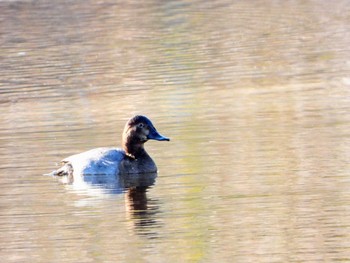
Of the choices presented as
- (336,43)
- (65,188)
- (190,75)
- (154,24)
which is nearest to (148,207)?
(65,188)

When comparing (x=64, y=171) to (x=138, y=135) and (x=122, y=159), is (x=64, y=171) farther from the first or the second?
(x=138, y=135)

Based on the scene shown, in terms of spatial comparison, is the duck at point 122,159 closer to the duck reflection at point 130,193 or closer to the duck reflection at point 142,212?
the duck reflection at point 130,193

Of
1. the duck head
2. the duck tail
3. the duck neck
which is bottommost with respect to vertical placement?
the duck tail

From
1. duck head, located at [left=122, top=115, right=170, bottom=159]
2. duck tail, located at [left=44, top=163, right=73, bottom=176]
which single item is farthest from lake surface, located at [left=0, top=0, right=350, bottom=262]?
duck head, located at [left=122, top=115, right=170, bottom=159]

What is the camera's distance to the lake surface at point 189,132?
1157cm

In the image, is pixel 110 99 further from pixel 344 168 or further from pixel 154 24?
pixel 154 24

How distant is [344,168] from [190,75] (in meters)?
9.91

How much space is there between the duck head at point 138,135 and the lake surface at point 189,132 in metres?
0.35

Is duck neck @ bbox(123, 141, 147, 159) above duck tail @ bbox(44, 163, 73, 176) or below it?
above

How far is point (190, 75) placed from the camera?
24281 mm

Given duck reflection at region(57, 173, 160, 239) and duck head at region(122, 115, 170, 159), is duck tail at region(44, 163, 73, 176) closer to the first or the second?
duck reflection at region(57, 173, 160, 239)

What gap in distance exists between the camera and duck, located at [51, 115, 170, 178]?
15.6 m

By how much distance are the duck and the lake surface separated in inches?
12.4

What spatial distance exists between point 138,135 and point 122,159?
348 millimetres
